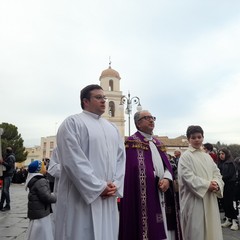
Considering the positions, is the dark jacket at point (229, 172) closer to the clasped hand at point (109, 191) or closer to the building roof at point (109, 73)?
the clasped hand at point (109, 191)

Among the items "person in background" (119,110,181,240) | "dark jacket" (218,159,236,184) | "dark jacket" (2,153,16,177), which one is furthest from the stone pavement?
"person in background" (119,110,181,240)

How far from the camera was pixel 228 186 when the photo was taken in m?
7.32

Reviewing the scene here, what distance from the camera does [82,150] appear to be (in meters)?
3.10

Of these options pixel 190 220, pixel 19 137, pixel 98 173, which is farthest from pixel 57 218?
pixel 19 137

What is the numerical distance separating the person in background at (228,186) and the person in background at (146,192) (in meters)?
3.33

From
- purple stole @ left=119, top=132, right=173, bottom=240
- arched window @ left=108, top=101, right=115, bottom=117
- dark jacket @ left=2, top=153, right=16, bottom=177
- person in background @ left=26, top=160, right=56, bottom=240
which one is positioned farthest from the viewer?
arched window @ left=108, top=101, right=115, bottom=117

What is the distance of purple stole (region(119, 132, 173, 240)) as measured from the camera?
12.6 ft

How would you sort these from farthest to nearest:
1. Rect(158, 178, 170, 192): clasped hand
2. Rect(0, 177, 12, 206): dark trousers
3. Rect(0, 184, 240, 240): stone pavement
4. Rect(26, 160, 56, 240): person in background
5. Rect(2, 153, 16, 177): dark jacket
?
Rect(2, 153, 16, 177): dark jacket
Rect(0, 177, 12, 206): dark trousers
Rect(0, 184, 240, 240): stone pavement
Rect(26, 160, 56, 240): person in background
Rect(158, 178, 170, 192): clasped hand

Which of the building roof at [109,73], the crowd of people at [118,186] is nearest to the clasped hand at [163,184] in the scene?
the crowd of people at [118,186]

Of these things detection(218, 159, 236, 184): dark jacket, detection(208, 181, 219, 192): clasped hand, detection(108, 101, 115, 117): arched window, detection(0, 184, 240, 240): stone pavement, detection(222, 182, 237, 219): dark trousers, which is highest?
detection(108, 101, 115, 117): arched window

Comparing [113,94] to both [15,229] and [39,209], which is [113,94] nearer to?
[15,229]

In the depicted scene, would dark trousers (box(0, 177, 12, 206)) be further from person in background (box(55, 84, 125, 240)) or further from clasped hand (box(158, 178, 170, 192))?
person in background (box(55, 84, 125, 240))

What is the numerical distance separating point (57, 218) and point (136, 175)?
1311 millimetres

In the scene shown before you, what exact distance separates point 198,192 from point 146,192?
0.90m
